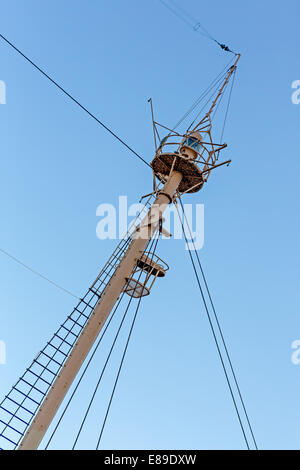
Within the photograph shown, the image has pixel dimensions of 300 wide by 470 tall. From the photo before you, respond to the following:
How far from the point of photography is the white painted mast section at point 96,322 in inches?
383

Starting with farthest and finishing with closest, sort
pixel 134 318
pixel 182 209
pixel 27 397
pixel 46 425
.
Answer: pixel 182 209, pixel 134 318, pixel 27 397, pixel 46 425

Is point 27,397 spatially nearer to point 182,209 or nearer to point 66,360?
point 66,360

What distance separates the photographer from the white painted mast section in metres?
9.72

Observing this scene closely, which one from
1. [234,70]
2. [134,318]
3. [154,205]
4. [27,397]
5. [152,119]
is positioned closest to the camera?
[27,397]

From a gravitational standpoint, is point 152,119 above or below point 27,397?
above

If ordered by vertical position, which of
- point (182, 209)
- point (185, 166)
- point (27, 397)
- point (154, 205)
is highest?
point (185, 166)

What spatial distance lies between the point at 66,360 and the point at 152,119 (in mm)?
9543

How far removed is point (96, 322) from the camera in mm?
11344

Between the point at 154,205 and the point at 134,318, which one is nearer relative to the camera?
the point at 134,318

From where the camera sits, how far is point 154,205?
1380cm

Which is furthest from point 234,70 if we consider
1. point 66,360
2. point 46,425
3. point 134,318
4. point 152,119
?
point 46,425
